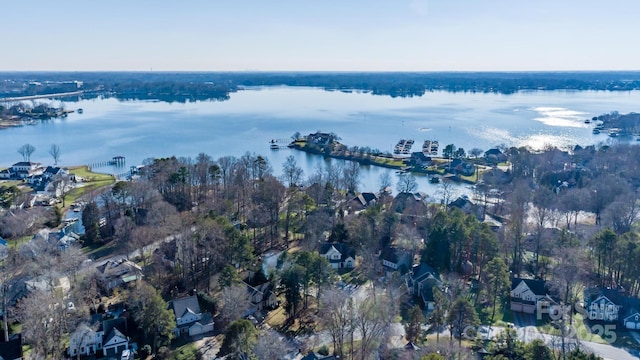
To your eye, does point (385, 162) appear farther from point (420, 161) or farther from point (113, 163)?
point (113, 163)

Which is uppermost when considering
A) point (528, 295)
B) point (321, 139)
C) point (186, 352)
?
point (321, 139)

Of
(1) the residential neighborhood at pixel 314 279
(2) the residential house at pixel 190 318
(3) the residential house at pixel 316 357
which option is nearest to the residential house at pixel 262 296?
(1) the residential neighborhood at pixel 314 279

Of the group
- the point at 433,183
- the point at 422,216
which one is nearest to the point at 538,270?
the point at 422,216

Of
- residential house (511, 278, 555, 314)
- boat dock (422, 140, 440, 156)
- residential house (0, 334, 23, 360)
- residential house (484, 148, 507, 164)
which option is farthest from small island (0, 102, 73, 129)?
residential house (511, 278, 555, 314)

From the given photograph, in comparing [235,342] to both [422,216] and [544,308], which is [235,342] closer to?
[544,308]

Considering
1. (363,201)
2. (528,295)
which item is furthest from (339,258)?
(363,201)

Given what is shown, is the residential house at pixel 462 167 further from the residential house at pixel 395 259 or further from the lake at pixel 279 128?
the residential house at pixel 395 259
